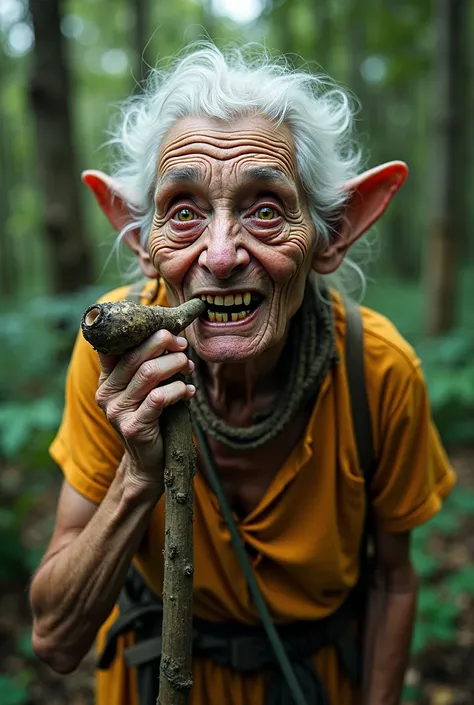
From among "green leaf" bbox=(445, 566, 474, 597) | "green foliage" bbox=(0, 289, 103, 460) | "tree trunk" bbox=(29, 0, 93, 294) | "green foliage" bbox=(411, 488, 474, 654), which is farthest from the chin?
A: "tree trunk" bbox=(29, 0, 93, 294)

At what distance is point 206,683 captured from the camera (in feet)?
6.45

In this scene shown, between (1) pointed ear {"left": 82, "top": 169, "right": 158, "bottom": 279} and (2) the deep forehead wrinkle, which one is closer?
(2) the deep forehead wrinkle

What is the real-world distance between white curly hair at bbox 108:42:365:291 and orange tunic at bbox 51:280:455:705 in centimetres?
38

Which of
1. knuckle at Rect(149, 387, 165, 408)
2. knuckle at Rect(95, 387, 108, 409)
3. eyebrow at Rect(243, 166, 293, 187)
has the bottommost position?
knuckle at Rect(95, 387, 108, 409)

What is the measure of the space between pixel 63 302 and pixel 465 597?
3.10 m

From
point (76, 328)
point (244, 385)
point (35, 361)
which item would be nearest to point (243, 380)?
point (244, 385)

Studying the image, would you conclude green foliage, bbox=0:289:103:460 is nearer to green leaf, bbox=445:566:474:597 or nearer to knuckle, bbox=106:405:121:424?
knuckle, bbox=106:405:121:424

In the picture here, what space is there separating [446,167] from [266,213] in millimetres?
4479

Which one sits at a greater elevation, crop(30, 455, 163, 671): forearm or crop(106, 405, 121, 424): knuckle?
crop(106, 405, 121, 424): knuckle

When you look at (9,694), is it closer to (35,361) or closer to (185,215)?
(35,361)

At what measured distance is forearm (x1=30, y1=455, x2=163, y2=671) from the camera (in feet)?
4.92

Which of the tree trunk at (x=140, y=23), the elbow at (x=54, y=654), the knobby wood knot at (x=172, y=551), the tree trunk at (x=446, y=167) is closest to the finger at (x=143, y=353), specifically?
the knobby wood knot at (x=172, y=551)

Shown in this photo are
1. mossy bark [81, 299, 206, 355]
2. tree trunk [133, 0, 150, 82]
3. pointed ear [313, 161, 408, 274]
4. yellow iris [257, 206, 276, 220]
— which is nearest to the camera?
mossy bark [81, 299, 206, 355]

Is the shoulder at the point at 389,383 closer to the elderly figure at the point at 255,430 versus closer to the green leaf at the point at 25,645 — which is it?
the elderly figure at the point at 255,430
